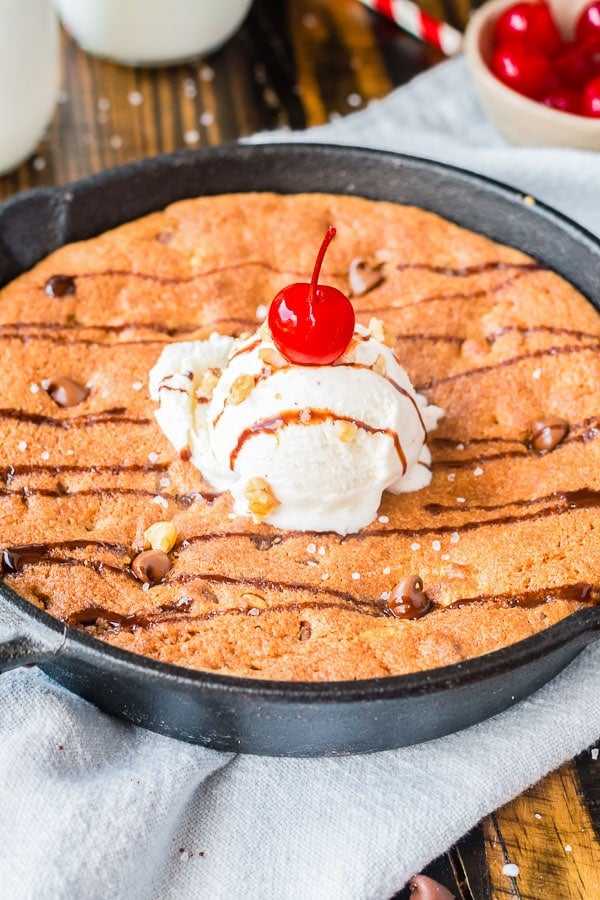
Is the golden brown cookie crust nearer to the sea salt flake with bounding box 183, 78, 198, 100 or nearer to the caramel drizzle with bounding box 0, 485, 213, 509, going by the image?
the caramel drizzle with bounding box 0, 485, 213, 509

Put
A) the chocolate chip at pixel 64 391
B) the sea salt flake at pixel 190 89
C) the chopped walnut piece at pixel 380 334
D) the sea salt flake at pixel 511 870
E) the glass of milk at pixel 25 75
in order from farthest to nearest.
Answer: the sea salt flake at pixel 190 89 → the glass of milk at pixel 25 75 → the chocolate chip at pixel 64 391 → the chopped walnut piece at pixel 380 334 → the sea salt flake at pixel 511 870

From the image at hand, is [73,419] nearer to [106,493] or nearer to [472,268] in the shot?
[106,493]

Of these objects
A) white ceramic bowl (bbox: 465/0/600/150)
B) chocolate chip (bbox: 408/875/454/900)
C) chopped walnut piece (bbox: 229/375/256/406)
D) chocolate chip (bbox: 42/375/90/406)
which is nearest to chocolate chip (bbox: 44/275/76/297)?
chocolate chip (bbox: 42/375/90/406)

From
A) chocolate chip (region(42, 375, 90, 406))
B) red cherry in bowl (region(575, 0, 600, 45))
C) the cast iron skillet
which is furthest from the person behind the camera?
red cherry in bowl (region(575, 0, 600, 45))

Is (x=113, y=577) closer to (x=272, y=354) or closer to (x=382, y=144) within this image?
(x=272, y=354)

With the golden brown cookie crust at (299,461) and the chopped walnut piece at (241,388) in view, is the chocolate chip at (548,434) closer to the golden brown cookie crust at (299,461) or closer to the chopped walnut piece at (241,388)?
the golden brown cookie crust at (299,461)

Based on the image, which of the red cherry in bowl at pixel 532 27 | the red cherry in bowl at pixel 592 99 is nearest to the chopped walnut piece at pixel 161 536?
the red cherry in bowl at pixel 592 99
